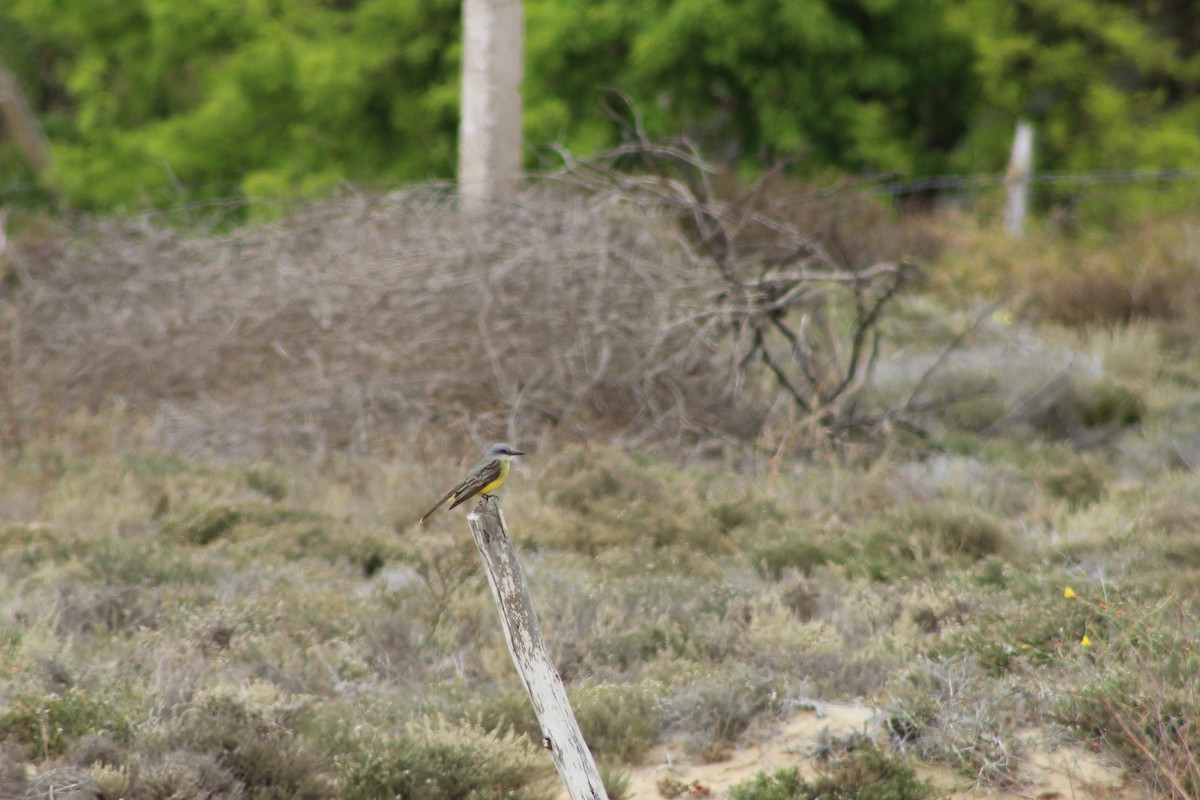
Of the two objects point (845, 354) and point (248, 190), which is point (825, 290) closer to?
point (845, 354)

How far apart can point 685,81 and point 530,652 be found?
1200 cm

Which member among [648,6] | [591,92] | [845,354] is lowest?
[845,354]

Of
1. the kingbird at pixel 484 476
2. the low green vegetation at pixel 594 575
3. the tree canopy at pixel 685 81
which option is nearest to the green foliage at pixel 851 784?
the low green vegetation at pixel 594 575

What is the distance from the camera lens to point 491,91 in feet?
35.6

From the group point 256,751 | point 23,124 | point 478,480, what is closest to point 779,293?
point 478,480

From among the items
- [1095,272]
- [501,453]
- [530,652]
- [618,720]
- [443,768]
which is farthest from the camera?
[1095,272]

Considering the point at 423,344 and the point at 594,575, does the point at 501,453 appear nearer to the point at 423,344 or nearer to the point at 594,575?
the point at 594,575

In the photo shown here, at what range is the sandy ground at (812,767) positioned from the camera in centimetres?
384

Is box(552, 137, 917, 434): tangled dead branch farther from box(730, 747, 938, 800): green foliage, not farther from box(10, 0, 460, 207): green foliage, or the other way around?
box(10, 0, 460, 207): green foliage

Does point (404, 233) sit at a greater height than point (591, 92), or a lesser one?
lesser

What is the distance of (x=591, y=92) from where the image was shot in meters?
14.7

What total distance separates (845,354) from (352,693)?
5.15 metres

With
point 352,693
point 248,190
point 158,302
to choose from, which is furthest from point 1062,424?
point 248,190

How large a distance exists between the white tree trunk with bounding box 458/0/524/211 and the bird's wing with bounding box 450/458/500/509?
686 cm
